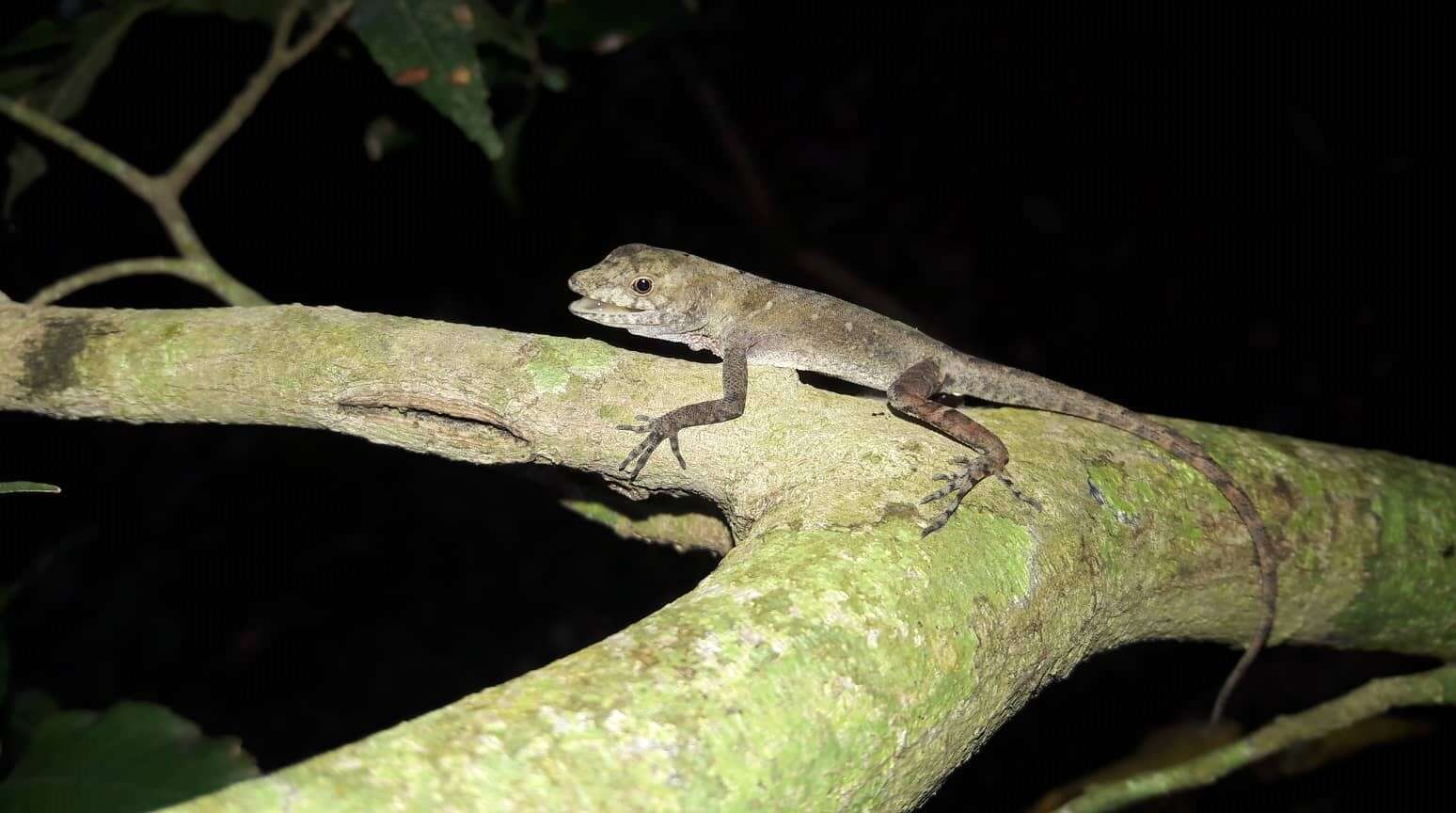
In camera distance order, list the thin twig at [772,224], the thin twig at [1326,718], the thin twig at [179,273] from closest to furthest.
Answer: the thin twig at [1326,718]
the thin twig at [179,273]
the thin twig at [772,224]

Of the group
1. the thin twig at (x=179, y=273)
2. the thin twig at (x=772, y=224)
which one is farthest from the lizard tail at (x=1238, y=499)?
the thin twig at (x=772, y=224)

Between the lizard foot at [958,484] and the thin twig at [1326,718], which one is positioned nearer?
the lizard foot at [958,484]

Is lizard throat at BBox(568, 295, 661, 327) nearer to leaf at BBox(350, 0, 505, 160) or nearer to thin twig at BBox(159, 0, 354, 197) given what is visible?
leaf at BBox(350, 0, 505, 160)

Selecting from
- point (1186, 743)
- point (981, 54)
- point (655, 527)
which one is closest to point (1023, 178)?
point (981, 54)

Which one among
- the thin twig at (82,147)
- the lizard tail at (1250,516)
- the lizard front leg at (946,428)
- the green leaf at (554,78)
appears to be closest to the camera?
the lizard front leg at (946,428)

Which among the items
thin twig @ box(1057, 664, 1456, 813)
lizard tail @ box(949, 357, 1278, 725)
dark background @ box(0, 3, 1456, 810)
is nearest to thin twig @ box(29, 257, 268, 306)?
dark background @ box(0, 3, 1456, 810)

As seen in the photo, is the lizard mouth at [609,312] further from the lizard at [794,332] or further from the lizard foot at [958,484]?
the lizard foot at [958,484]

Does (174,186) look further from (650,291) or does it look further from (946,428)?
(946,428)
